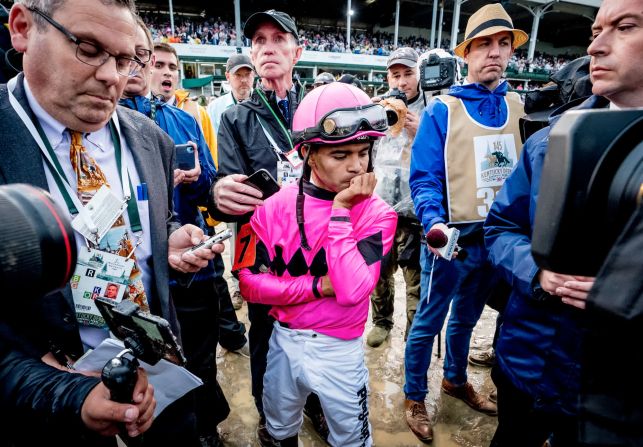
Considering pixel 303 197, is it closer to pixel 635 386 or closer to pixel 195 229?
pixel 195 229

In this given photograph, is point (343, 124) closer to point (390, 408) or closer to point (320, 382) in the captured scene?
point (320, 382)

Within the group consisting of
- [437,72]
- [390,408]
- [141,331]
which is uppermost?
[437,72]

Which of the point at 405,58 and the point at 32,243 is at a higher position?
the point at 405,58

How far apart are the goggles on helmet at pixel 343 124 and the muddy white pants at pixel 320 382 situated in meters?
0.94

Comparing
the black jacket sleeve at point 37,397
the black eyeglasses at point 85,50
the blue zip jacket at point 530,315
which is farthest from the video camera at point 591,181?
the black eyeglasses at point 85,50

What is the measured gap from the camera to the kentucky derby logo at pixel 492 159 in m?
2.19

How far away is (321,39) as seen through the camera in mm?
31578

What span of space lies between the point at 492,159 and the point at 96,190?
215cm

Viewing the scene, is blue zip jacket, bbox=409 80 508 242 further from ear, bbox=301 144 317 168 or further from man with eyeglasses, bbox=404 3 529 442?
ear, bbox=301 144 317 168

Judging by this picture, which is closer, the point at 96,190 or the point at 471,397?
the point at 96,190

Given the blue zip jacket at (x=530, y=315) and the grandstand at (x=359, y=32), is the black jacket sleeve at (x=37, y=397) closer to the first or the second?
the blue zip jacket at (x=530, y=315)

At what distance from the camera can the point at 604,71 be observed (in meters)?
1.32

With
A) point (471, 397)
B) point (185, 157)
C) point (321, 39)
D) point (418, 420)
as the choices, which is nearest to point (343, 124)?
point (185, 157)

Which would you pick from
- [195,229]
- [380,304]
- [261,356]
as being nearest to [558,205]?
[195,229]
